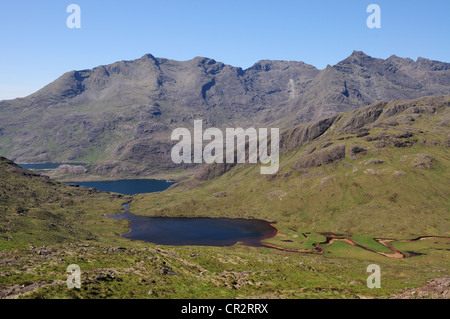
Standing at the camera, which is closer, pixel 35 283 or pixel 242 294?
pixel 35 283

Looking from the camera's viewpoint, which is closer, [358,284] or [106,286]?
[106,286]

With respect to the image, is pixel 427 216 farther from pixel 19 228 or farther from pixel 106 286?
pixel 19 228

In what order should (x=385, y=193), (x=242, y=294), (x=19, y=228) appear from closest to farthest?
(x=242, y=294), (x=19, y=228), (x=385, y=193)

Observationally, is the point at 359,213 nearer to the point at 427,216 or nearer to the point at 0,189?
the point at 427,216

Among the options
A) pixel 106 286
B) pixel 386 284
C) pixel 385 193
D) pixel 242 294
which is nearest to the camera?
pixel 106 286

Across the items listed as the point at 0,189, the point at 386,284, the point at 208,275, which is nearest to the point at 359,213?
the point at 386,284
